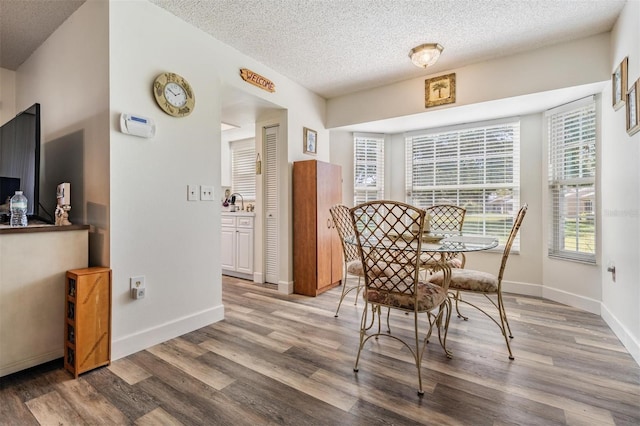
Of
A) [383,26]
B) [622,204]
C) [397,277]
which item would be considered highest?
[383,26]

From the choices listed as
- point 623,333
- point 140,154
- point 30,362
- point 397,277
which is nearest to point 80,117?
point 140,154

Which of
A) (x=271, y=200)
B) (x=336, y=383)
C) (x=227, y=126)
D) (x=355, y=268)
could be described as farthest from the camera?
(x=227, y=126)

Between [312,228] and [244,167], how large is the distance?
2.15 m

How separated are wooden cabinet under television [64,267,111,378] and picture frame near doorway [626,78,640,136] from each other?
11.9 ft

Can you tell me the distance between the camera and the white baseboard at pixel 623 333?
1.97 metres

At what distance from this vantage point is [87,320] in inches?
72.7

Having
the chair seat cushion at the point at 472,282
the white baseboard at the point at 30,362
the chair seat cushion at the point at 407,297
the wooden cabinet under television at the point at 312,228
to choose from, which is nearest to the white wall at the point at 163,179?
the white baseboard at the point at 30,362

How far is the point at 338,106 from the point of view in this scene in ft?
13.6

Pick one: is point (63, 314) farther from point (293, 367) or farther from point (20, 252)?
point (293, 367)

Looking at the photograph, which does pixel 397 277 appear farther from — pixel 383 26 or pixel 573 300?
pixel 573 300

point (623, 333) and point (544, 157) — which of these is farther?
point (544, 157)

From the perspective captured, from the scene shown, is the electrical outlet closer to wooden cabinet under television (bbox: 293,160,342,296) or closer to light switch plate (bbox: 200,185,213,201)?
light switch plate (bbox: 200,185,213,201)

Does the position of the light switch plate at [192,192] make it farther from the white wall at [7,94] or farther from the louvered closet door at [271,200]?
the white wall at [7,94]

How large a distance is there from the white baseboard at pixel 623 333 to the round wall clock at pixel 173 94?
12.0ft
